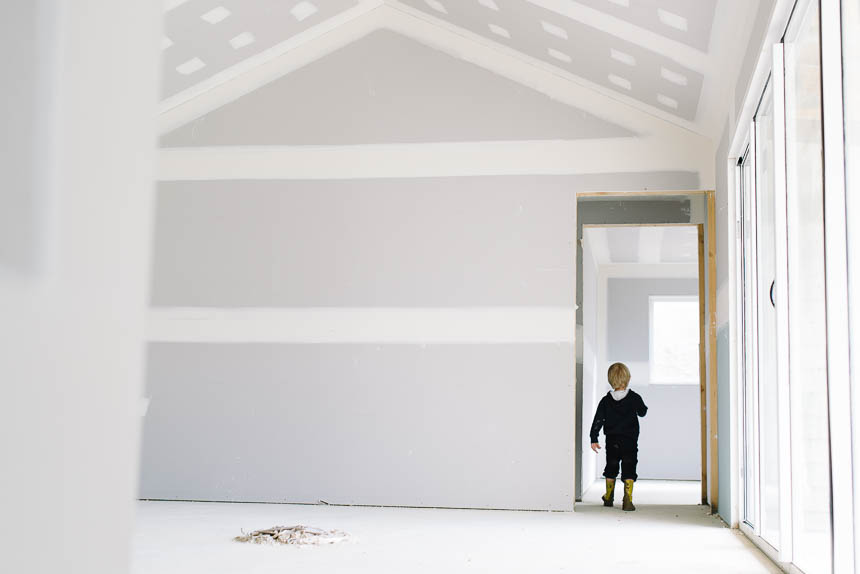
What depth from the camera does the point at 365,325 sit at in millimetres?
5949

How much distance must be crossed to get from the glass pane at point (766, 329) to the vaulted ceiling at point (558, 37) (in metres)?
0.55

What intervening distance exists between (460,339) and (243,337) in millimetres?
1463

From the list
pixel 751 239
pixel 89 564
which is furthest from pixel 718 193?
pixel 89 564

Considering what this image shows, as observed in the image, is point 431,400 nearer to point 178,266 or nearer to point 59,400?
point 178,266

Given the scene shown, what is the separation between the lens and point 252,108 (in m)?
6.33

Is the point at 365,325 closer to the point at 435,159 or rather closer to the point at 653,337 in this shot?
the point at 435,159

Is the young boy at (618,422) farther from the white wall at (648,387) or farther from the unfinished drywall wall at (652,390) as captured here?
the unfinished drywall wall at (652,390)

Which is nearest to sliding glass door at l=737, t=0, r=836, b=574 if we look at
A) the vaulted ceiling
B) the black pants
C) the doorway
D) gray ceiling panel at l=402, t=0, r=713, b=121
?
the vaulted ceiling

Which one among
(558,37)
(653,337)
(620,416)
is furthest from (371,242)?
(653,337)

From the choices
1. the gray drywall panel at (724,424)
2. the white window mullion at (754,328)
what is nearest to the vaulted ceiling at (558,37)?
the white window mullion at (754,328)

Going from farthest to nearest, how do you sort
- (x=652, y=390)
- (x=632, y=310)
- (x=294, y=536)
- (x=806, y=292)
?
(x=632, y=310)
(x=652, y=390)
(x=294, y=536)
(x=806, y=292)

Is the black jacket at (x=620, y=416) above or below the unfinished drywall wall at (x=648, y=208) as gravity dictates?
below

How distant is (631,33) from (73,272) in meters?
4.59

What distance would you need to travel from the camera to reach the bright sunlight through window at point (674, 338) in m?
10.9
